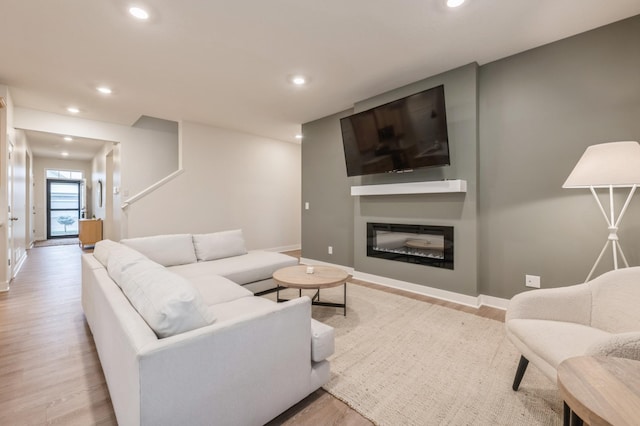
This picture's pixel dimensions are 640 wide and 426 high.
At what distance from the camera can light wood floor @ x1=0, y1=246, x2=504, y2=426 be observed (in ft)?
4.65

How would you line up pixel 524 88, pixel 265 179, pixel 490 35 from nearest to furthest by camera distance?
pixel 490 35 < pixel 524 88 < pixel 265 179

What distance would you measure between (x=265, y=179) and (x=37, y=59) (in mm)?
3641

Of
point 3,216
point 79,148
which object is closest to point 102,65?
point 3,216

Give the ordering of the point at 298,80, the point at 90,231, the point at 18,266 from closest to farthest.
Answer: the point at 298,80 < the point at 18,266 < the point at 90,231

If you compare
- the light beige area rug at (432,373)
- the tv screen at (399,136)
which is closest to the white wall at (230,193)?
the tv screen at (399,136)

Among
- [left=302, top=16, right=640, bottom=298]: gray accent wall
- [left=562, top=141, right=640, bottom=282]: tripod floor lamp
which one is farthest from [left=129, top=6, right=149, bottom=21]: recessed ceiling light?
[left=562, top=141, right=640, bottom=282]: tripod floor lamp

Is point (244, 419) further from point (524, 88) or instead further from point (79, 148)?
point (79, 148)

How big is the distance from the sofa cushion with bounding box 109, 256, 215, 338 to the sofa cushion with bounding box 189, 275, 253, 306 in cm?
67

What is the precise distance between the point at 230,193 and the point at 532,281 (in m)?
4.79

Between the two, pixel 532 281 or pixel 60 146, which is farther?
pixel 60 146

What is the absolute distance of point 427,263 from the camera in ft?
10.9

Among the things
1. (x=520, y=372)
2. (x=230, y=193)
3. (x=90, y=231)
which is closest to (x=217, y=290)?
(x=520, y=372)

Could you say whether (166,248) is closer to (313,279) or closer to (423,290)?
(313,279)

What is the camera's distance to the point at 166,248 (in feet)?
10.1
